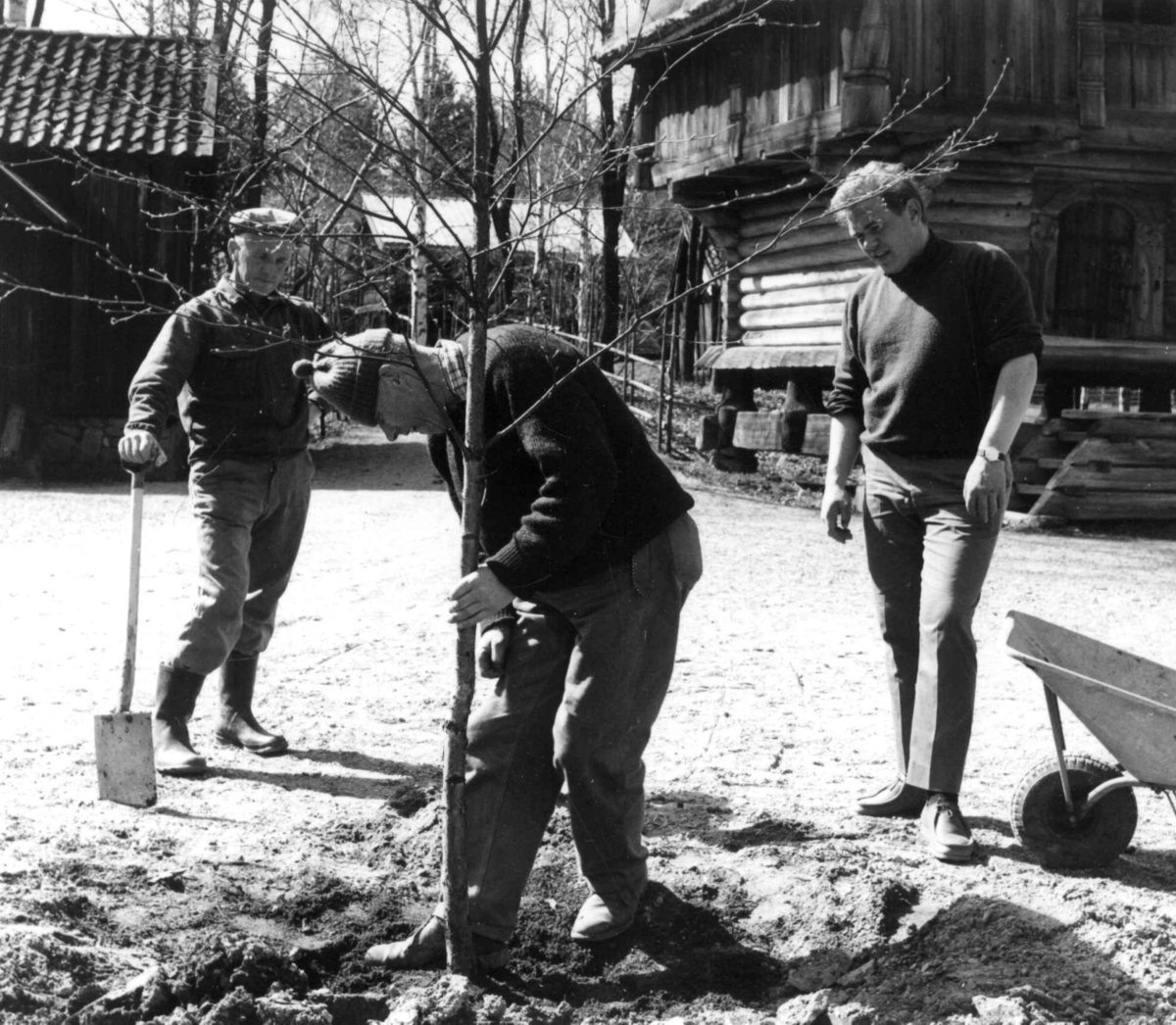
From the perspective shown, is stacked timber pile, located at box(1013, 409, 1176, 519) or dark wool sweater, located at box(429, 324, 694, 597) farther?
stacked timber pile, located at box(1013, 409, 1176, 519)

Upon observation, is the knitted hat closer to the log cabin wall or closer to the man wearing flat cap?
the man wearing flat cap

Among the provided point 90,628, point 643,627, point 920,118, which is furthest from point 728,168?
point 643,627

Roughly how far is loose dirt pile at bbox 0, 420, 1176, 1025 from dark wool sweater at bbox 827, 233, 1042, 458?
1.24m

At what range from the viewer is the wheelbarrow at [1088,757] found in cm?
363

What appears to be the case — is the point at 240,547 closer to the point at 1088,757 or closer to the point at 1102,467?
the point at 1088,757

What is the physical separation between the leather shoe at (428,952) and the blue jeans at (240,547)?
189cm

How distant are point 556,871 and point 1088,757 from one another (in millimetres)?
1583

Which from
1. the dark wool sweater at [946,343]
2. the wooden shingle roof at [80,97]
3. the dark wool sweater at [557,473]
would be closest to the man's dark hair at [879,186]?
the dark wool sweater at [946,343]

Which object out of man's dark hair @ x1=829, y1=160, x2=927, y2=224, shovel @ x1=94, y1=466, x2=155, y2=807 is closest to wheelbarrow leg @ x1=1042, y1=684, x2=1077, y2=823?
man's dark hair @ x1=829, y1=160, x2=927, y2=224

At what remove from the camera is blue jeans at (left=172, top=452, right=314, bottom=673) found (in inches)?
195

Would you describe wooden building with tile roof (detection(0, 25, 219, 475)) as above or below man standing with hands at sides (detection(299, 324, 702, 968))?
above

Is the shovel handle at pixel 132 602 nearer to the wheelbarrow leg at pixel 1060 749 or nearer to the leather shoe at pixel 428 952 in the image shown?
the leather shoe at pixel 428 952

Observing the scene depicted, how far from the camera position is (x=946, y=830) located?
4043 millimetres

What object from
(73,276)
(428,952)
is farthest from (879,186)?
(73,276)
